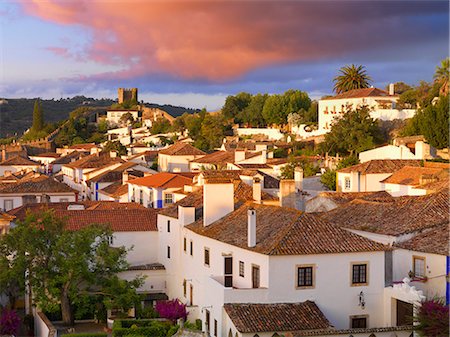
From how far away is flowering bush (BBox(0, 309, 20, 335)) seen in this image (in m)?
30.5

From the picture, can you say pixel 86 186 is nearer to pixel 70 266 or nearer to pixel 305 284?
pixel 70 266

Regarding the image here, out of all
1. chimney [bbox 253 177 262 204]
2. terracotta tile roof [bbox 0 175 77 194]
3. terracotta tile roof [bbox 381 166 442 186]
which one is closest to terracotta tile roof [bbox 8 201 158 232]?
chimney [bbox 253 177 262 204]

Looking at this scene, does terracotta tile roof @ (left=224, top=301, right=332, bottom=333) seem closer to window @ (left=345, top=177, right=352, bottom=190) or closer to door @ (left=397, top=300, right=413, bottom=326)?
door @ (left=397, top=300, right=413, bottom=326)

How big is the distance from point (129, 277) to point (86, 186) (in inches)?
1256

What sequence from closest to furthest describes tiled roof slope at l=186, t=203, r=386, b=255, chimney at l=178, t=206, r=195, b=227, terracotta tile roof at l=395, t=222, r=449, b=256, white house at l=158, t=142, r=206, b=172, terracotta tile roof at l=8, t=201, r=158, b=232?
1. tiled roof slope at l=186, t=203, r=386, b=255
2. terracotta tile roof at l=395, t=222, r=449, b=256
3. chimney at l=178, t=206, r=195, b=227
4. terracotta tile roof at l=8, t=201, r=158, b=232
5. white house at l=158, t=142, r=206, b=172

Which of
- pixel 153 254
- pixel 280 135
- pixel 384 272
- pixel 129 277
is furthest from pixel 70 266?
pixel 280 135

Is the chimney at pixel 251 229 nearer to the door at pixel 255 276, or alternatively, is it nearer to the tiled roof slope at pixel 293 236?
the tiled roof slope at pixel 293 236

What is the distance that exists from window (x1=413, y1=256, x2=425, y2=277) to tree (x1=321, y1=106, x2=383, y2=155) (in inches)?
1404

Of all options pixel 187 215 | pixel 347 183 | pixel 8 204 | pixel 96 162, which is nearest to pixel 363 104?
pixel 347 183

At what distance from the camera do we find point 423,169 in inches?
1820

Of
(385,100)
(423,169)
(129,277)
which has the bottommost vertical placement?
(129,277)

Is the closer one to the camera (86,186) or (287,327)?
(287,327)

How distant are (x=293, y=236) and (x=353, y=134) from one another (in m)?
39.6

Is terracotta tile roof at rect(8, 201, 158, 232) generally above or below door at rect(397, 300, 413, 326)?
above
